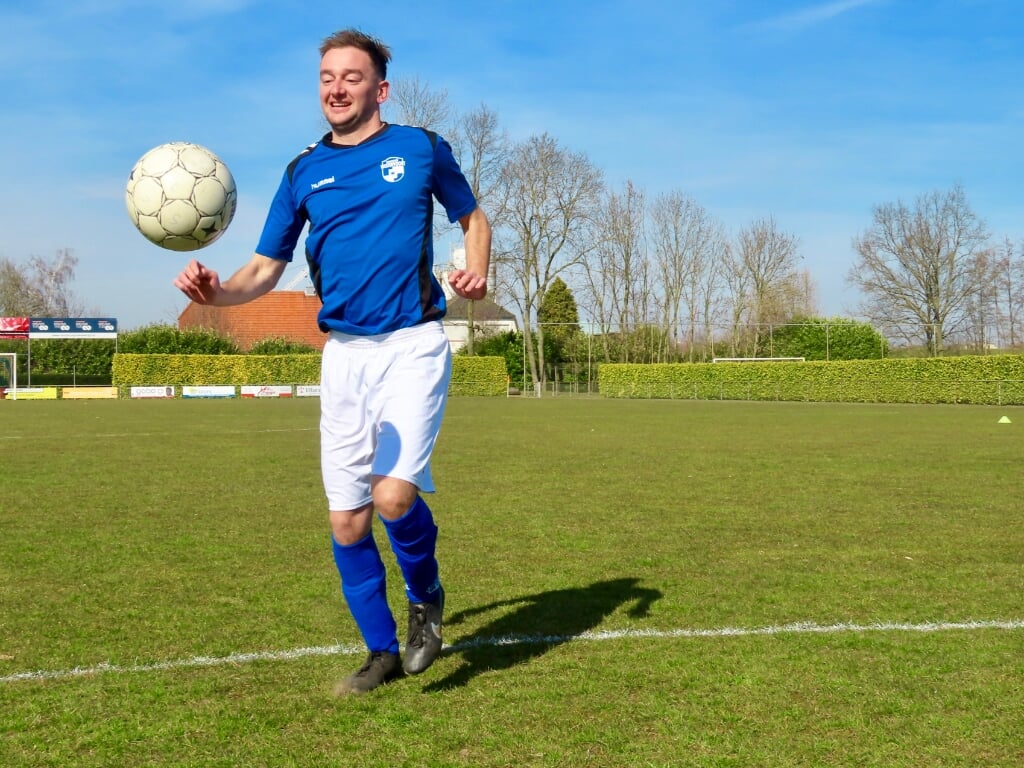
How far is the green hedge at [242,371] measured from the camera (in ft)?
173

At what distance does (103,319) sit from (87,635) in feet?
193

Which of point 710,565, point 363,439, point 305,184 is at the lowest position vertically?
point 710,565

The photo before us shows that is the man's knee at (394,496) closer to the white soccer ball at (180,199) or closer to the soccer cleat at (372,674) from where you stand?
the soccer cleat at (372,674)

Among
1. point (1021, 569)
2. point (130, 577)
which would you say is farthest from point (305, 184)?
point (1021, 569)

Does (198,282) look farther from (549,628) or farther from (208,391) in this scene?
(208,391)

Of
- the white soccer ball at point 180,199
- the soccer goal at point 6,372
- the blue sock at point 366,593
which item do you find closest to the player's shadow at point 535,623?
the blue sock at point 366,593

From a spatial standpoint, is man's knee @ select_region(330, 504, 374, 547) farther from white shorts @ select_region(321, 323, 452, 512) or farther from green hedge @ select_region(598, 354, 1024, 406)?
green hedge @ select_region(598, 354, 1024, 406)

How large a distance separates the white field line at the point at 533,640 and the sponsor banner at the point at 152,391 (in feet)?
167

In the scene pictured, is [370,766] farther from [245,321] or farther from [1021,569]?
[245,321]

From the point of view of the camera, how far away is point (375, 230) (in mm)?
3902

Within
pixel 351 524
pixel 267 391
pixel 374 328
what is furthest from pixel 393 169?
pixel 267 391

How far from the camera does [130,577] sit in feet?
20.5

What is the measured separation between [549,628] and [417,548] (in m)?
1.22

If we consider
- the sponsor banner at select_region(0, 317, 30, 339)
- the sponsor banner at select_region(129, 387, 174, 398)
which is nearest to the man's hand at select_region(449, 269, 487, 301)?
the sponsor banner at select_region(129, 387, 174, 398)
